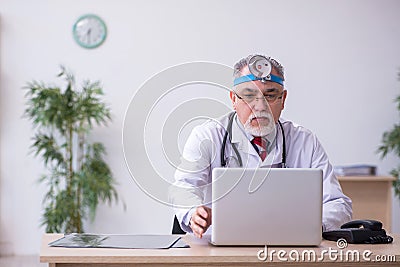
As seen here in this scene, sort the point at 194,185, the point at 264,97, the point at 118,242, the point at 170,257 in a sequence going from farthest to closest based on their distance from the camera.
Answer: the point at 264,97
the point at 194,185
the point at 118,242
the point at 170,257

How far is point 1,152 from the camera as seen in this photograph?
598cm

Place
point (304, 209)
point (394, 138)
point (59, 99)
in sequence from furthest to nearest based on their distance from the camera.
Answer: point (394, 138)
point (59, 99)
point (304, 209)

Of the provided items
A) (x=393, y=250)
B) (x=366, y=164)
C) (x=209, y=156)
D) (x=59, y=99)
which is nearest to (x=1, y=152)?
(x=59, y=99)

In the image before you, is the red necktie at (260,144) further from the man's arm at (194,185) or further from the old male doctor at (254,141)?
the man's arm at (194,185)

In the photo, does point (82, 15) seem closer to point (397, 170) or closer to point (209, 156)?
point (397, 170)

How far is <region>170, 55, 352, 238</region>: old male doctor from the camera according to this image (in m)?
2.99

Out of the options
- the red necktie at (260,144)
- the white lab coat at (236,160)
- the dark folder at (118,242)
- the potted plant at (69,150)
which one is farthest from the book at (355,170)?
the dark folder at (118,242)

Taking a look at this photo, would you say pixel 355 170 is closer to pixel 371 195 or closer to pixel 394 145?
pixel 371 195

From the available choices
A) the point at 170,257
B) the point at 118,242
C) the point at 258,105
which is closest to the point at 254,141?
the point at 258,105

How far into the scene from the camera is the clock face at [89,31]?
5.95 m

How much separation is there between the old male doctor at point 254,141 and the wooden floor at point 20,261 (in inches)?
111

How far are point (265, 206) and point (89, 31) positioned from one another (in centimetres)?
384

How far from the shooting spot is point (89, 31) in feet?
19.5

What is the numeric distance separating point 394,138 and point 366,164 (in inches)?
13.5
